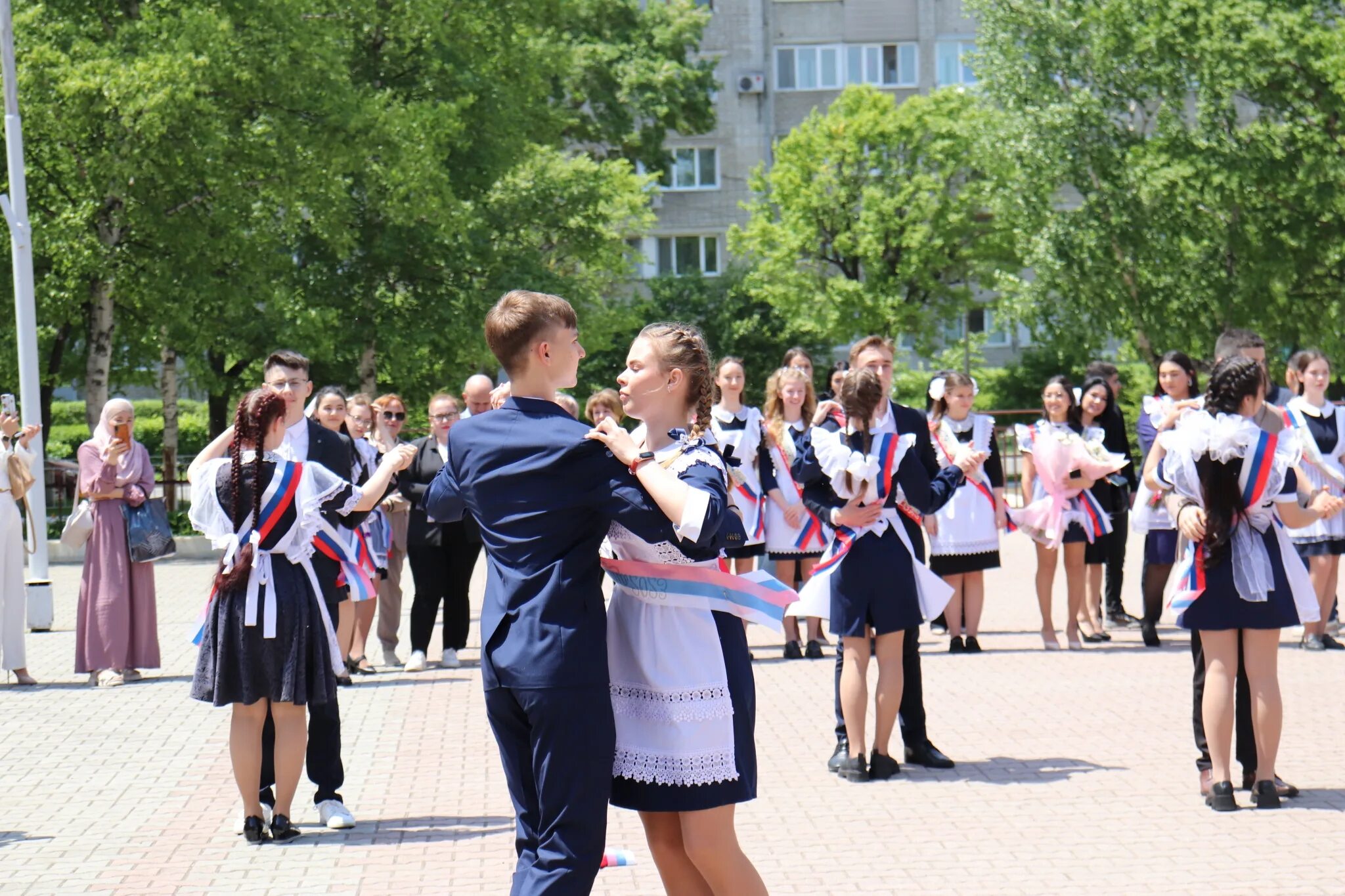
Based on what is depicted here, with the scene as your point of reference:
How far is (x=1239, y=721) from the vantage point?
23.8ft

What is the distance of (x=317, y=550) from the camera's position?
23.5 ft

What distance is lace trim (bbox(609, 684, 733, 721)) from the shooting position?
433 cm

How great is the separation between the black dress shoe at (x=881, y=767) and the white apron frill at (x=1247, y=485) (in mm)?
1676

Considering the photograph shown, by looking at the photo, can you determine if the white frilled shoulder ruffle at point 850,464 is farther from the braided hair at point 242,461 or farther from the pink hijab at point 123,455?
the pink hijab at point 123,455

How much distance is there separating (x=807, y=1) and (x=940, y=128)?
11.9m

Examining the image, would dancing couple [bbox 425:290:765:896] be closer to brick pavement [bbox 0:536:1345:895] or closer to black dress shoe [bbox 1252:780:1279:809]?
brick pavement [bbox 0:536:1345:895]

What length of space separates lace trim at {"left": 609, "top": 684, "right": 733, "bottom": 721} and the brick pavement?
6.26 ft

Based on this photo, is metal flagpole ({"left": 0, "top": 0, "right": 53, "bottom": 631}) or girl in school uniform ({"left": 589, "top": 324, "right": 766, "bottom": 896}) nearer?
girl in school uniform ({"left": 589, "top": 324, "right": 766, "bottom": 896})

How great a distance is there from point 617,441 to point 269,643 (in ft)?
10.2

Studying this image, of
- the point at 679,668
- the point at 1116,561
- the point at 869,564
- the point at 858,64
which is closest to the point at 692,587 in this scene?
the point at 679,668

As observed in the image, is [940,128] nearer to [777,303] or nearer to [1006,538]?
[777,303]

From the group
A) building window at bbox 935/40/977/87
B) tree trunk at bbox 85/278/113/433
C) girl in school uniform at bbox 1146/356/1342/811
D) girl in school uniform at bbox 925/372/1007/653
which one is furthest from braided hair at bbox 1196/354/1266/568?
building window at bbox 935/40/977/87

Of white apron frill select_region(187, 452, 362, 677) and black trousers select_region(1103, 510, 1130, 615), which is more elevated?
white apron frill select_region(187, 452, 362, 677)

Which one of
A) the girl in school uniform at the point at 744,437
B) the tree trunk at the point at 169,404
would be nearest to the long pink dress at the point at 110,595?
the girl in school uniform at the point at 744,437
